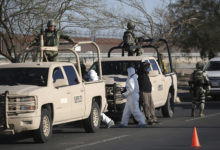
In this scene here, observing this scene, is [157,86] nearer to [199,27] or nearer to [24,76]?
[24,76]

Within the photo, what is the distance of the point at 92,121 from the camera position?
51.6 ft

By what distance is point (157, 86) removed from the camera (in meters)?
19.2

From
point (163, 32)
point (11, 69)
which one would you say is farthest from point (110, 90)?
point (163, 32)

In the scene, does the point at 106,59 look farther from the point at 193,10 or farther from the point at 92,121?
the point at 193,10

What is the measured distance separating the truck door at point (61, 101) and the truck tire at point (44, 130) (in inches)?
16.4

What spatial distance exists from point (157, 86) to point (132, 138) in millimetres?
5183

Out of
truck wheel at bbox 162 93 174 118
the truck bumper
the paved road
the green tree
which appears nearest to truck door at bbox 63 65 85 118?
the paved road

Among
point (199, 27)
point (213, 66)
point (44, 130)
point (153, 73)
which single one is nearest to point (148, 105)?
point (153, 73)

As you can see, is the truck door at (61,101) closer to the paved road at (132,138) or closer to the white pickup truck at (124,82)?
the paved road at (132,138)

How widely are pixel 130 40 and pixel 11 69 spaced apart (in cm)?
690

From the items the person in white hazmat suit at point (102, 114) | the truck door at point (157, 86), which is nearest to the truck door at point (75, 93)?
the person in white hazmat suit at point (102, 114)

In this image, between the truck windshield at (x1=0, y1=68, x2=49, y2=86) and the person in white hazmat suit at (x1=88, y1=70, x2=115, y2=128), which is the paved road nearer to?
the person in white hazmat suit at (x1=88, y1=70, x2=115, y2=128)

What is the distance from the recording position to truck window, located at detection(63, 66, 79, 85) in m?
14.9

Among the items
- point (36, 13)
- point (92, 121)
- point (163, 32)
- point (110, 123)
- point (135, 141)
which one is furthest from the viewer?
point (163, 32)
